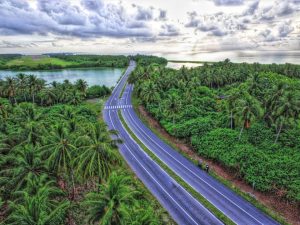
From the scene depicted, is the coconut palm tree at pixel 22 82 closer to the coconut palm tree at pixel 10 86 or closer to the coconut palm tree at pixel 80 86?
the coconut palm tree at pixel 10 86

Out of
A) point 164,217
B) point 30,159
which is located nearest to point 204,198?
point 164,217

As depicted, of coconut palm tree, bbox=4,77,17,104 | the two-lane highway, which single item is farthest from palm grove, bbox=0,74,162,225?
Answer: coconut palm tree, bbox=4,77,17,104

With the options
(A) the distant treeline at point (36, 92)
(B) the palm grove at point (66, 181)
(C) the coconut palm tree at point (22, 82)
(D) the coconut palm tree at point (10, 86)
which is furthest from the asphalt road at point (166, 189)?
(D) the coconut palm tree at point (10, 86)

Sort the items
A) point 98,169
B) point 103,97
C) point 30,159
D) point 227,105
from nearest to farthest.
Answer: point 98,169 < point 30,159 < point 227,105 < point 103,97

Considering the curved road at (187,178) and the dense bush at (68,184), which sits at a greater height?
→ the dense bush at (68,184)

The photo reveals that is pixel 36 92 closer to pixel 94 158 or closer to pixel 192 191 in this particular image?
pixel 94 158

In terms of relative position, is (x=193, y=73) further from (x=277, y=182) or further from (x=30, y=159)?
(x=30, y=159)
